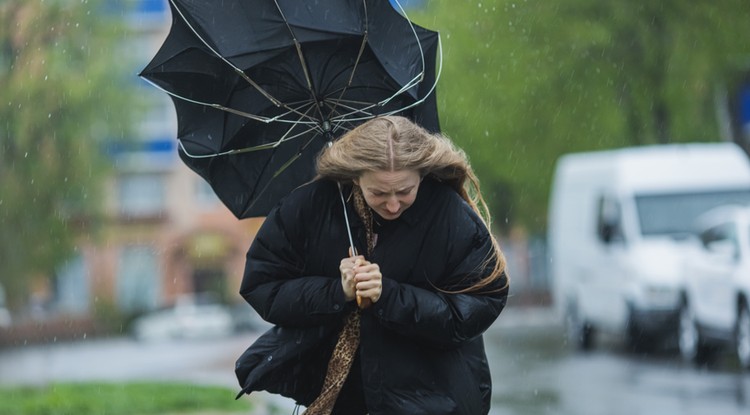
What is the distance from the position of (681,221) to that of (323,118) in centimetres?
1458

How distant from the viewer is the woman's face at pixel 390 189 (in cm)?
445

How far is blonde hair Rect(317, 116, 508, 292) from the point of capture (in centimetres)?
447

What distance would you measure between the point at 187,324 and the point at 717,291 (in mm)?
42063

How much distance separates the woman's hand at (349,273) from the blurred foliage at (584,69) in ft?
72.5

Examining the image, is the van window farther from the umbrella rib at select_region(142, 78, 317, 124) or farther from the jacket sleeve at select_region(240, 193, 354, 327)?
the jacket sleeve at select_region(240, 193, 354, 327)

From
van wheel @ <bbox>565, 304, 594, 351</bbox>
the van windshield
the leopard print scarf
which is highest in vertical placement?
the leopard print scarf

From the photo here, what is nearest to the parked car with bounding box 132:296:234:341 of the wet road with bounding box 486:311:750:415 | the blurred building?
the blurred building

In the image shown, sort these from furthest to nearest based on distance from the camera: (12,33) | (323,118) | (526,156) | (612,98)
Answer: (526,156) → (612,98) → (12,33) → (323,118)

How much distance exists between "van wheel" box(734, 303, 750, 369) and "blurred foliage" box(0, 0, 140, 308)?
12570 millimetres

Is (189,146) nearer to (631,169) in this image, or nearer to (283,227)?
(283,227)

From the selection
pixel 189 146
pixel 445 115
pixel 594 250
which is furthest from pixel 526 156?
pixel 189 146

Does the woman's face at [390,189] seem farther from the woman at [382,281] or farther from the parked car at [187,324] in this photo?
the parked car at [187,324]

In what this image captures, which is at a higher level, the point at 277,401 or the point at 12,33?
the point at 12,33

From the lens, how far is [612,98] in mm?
29203
